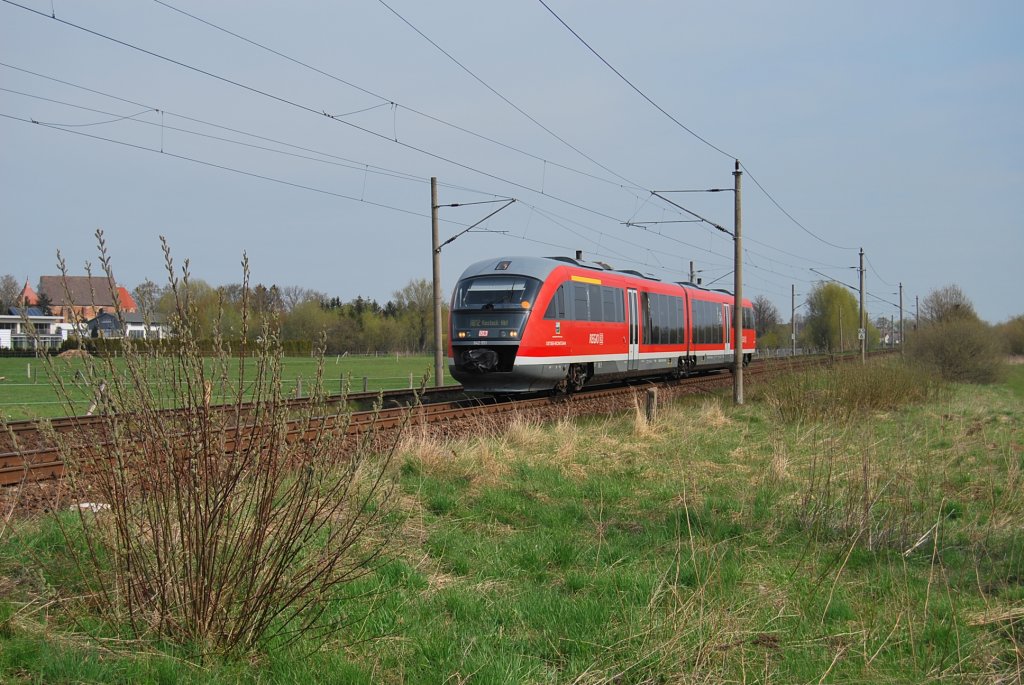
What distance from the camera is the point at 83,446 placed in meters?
4.52

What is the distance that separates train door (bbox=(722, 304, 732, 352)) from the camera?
3241cm

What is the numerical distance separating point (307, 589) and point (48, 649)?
3.81 feet

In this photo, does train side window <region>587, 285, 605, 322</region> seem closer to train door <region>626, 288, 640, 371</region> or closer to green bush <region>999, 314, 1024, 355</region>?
train door <region>626, 288, 640, 371</region>

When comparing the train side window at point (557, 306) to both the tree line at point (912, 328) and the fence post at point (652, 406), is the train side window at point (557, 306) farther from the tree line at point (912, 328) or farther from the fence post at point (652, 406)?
the tree line at point (912, 328)

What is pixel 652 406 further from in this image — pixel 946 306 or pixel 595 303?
pixel 946 306

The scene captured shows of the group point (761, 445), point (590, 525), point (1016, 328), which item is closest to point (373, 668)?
point (590, 525)

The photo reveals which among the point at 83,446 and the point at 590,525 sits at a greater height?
the point at 83,446

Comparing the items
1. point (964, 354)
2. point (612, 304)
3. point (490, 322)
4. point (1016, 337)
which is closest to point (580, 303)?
point (612, 304)

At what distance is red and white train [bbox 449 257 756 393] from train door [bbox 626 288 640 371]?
0.08ft

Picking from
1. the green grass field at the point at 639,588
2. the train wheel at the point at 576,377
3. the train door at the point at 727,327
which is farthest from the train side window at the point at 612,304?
the train door at the point at 727,327

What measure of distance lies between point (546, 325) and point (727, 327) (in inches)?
666

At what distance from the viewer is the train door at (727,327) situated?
32.4m

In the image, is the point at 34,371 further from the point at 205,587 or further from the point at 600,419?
the point at 205,587

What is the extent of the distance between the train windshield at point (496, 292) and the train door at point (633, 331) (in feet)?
16.8
